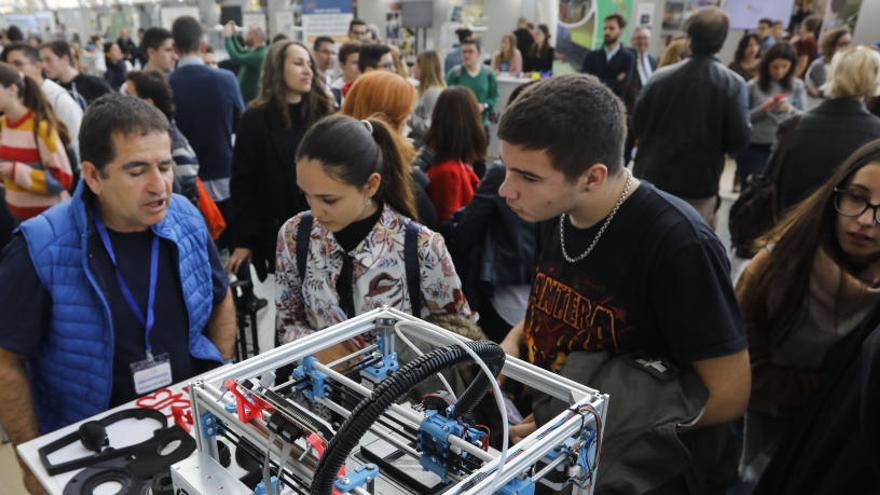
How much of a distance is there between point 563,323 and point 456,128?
1352 millimetres

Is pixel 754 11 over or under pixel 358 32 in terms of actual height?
over

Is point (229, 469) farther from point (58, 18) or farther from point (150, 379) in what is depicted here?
point (58, 18)

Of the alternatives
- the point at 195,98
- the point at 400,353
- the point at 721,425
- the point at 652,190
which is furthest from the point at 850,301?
the point at 195,98

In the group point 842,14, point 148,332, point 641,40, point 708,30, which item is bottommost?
point 148,332

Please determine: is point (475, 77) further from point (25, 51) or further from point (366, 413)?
point (366, 413)

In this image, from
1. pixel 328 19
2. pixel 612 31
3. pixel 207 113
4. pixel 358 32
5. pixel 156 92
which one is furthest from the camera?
pixel 328 19

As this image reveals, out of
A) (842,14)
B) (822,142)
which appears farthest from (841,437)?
(842,14)

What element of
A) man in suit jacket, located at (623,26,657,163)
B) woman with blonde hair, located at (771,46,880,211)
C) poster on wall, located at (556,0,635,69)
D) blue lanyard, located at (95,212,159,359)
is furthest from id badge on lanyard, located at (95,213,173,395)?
poster on wall, located at (556,0,635,69)

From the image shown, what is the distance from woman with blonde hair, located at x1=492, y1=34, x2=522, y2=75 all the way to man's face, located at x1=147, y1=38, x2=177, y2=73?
4.41 m

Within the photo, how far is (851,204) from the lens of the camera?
1.25 metres

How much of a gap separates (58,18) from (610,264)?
66.3ft

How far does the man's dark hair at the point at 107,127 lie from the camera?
57.0 inches

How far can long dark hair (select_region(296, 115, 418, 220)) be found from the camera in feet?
4.96

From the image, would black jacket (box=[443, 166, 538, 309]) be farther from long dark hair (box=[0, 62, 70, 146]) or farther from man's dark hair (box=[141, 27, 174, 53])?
man's dark hair (box=[141, 27, 174, 53])
